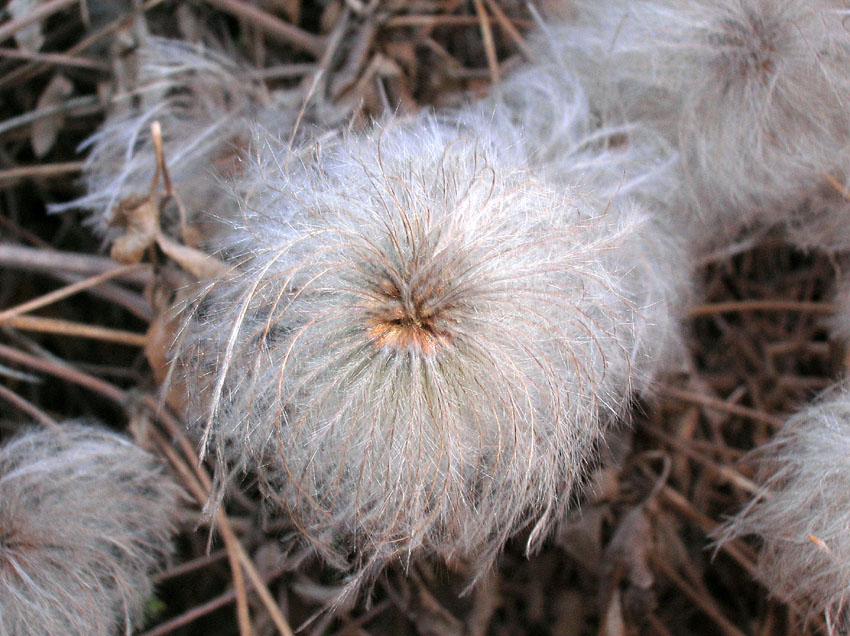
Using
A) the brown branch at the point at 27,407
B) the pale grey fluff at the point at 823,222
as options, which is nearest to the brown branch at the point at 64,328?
the brown branch at the point at 27,407

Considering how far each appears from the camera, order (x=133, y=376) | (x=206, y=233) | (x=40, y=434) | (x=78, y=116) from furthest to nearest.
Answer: (x=78, y=116) < (x=133, y=376) < (x=206, y=233) < (x=40, y=434)

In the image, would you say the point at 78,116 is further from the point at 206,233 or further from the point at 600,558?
the point at 600,558

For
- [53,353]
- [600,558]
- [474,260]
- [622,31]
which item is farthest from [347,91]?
[600,558]

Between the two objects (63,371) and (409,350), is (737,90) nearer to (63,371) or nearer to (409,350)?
(409,350)

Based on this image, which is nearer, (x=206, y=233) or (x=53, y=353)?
(x=206, y=233)

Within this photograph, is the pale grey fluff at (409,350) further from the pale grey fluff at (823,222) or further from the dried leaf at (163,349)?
the pale grey fluff at (823,222)

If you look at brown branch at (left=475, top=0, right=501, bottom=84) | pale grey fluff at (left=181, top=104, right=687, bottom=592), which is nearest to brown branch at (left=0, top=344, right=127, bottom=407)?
pale grey fluff at (left=181, top=104, right=687, bottom=592)
